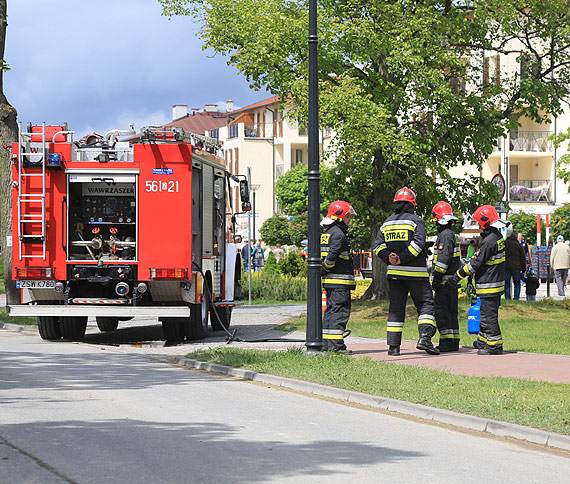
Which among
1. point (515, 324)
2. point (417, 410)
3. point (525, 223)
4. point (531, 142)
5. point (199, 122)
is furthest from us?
A: point (199, 122)

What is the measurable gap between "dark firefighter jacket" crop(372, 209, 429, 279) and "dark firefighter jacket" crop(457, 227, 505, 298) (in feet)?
2.10

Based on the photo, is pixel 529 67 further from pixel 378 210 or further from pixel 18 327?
pixel 18 327

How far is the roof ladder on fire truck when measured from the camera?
17438 mm

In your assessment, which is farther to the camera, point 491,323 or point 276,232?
point 276,232

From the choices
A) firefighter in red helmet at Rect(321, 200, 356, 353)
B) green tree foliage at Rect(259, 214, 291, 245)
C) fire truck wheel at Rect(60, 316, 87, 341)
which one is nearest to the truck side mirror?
fire truck wheel at Rect(60, 316, 87, 341)

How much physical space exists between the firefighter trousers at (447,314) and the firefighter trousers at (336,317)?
4.53ft

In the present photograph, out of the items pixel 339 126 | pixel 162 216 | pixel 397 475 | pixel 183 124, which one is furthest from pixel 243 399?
pixel 183 124

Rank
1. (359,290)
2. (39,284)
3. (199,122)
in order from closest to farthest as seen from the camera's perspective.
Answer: (39,284)
(359,290)
(199,122)

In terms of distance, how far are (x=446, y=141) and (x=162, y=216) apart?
28.6ft

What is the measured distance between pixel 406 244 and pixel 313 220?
1280 mm

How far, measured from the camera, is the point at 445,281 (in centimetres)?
1493

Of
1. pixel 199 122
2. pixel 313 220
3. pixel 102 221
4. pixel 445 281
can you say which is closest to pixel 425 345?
pixel 445 281

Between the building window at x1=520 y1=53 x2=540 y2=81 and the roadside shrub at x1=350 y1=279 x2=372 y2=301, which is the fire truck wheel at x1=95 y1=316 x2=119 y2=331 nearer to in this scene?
the roadside shrub at x1=350 y1=279 x2=372 y2=301

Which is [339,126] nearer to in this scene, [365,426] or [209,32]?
[209,32]
